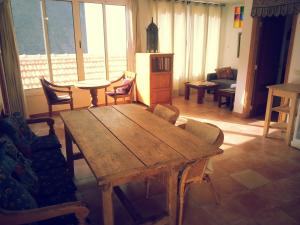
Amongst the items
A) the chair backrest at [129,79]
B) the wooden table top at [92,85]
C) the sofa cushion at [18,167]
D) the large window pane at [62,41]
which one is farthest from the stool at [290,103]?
the large window pane at [62,41]

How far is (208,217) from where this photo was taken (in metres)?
2.18

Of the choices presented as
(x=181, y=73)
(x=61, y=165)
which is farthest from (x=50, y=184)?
(x=181, y=73)

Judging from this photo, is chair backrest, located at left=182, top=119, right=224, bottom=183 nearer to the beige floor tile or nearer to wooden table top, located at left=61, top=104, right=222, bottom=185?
wooden table top, located at left=61, top=104, right=222, bottom=185

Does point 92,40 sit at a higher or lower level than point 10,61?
higher

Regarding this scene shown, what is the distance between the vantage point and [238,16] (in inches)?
273

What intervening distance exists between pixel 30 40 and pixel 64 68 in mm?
863

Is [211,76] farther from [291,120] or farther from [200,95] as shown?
[291,120]

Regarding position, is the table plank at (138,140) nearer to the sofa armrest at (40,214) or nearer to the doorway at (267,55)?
the sofa armrest at (40,214)

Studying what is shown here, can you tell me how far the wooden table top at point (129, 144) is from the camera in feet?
5.05

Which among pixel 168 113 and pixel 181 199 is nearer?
pixel 181 199

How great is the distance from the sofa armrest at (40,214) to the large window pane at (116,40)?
4.92 metres

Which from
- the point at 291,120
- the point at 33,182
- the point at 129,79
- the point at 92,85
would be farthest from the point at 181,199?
the point at 129,79

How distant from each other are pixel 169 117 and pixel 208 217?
100cm

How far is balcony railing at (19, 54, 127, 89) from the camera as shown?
5.13m
